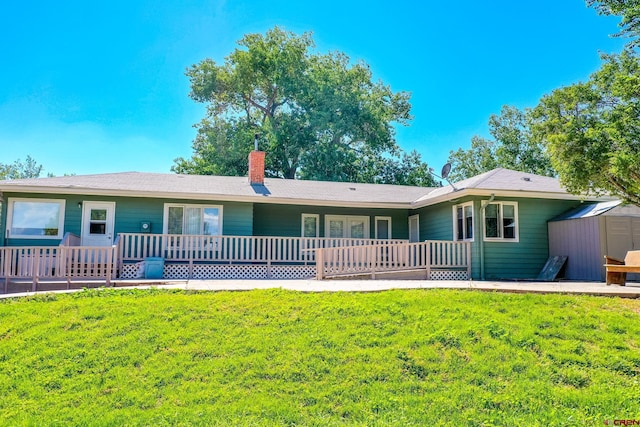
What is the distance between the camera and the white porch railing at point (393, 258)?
13695 millimetres

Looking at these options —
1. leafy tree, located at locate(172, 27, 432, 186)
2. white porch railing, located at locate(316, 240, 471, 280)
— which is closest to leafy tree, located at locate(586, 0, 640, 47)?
white porch railing, located at locate(316, 240, 471, 280)

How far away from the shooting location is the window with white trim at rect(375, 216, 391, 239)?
18781 millimetres

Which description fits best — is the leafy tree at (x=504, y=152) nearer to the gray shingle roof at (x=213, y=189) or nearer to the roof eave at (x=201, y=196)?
the gray shingle roof at (x=213, y=189)

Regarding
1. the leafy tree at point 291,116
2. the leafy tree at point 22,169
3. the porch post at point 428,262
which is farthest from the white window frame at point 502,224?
the leafy tree at point 22,169

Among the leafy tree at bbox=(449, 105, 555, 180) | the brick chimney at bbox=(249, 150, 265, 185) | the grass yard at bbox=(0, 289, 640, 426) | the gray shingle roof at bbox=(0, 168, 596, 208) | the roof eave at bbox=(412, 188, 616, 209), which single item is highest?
the leafy tree at bbox=(449, 105, 555, 180)

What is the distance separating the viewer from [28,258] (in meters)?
11.5

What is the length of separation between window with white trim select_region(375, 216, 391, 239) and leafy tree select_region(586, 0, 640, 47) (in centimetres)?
1050

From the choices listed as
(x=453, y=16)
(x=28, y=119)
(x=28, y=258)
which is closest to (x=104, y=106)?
(x=28, y=119)

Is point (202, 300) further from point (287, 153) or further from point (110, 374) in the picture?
point (287, 153)

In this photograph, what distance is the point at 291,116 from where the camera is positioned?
33.8 m

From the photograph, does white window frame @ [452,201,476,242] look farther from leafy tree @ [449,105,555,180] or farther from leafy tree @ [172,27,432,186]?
leafy tree @ [449,105,555,180]

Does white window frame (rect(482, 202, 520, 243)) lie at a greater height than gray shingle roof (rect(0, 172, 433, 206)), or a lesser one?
lesser

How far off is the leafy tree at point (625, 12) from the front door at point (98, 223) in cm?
1429

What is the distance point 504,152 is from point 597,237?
2504 centimetres
